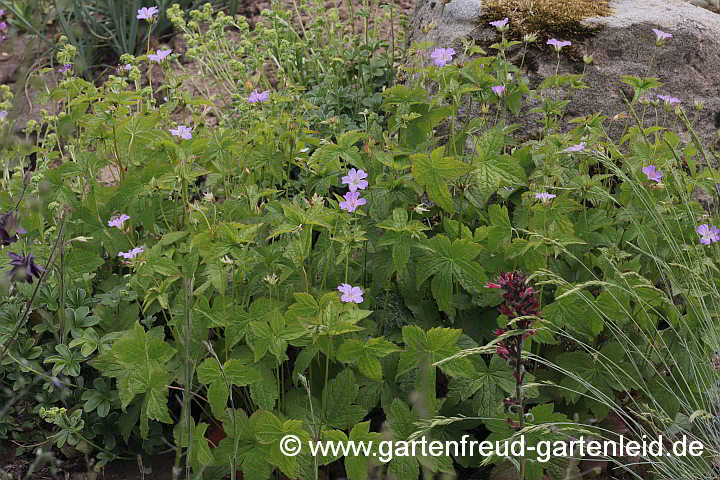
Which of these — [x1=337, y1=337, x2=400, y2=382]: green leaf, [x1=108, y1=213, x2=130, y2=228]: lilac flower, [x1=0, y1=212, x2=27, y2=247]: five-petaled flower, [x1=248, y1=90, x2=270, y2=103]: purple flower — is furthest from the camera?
[x1=248, y1=90, x2=270, y2=103]: purple flower

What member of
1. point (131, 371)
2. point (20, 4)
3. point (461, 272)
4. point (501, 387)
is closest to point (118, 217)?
point (131, 371)

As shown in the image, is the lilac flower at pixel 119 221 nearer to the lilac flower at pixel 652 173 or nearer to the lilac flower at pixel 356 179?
the lilac flower at pixel 356 179

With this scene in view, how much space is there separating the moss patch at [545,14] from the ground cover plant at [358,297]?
777mm

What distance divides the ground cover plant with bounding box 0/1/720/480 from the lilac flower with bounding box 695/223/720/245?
1 centimetres

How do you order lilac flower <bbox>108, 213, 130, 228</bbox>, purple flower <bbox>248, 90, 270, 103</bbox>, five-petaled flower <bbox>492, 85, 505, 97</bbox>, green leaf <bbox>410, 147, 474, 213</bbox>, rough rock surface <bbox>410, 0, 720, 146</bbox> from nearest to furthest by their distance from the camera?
1. green leaf <bbox>410, 147, 474, 213</bbox>
2. lilac flower <bbox>108, 213, 130, 228</bbox>
3. five-petaled flower <bbox>492, 85, 505, 97</bbox>
4. purple flower <bbox>248, 90, 270, 103</bbox>
5. rough rock surface <bbox>410, 0, 720, 146</bbox>

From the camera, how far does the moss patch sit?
314cm

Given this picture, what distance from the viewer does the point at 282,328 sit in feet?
6.00

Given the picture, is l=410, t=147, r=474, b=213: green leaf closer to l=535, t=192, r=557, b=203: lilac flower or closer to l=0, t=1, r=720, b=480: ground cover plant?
l=0, t=1, r=720, b=480: ground cover plant

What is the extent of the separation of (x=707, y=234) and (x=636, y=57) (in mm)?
1324

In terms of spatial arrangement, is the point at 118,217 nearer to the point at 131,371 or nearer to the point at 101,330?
the point at 101,330

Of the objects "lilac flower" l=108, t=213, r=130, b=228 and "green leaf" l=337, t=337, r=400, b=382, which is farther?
"lilac flower" l=108, t=213, r=130, b=228

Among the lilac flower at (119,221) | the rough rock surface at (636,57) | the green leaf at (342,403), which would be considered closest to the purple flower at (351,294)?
the green leaf at (342,403)

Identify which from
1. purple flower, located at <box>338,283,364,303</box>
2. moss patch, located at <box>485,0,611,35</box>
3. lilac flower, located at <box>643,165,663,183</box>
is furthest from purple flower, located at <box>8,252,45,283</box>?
moss patch, located at <box>485,0,611,35</box>

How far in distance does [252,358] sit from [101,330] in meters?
0.55
